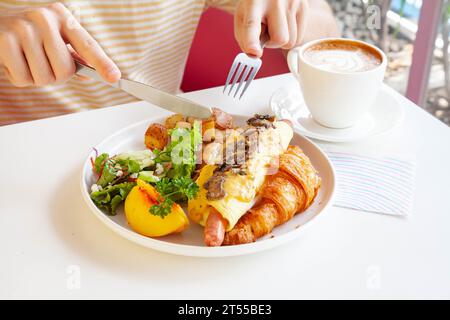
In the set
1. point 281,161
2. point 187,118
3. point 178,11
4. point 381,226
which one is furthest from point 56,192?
point 178,11

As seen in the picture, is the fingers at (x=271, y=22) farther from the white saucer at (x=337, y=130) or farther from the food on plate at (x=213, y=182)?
the food on plate at (x=213, y=182)

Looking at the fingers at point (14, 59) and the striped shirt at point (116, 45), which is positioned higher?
the fingers at point (14, 59)

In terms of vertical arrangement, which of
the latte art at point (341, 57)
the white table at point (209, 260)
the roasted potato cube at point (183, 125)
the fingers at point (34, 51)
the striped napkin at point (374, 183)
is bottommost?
the striped napkin at point (374, 183)

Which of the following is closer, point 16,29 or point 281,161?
point 281,161

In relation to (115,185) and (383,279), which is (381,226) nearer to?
(383,279)

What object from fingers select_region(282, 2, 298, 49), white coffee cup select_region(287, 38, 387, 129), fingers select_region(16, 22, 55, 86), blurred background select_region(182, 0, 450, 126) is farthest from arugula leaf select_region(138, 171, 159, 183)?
blurred background select_region(182, 0, 450, 126)

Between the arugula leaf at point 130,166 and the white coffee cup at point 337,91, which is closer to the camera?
the arugula leaf at point 130,166

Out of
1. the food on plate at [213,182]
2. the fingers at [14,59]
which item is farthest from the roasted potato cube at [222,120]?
the fingers at [14,59]
